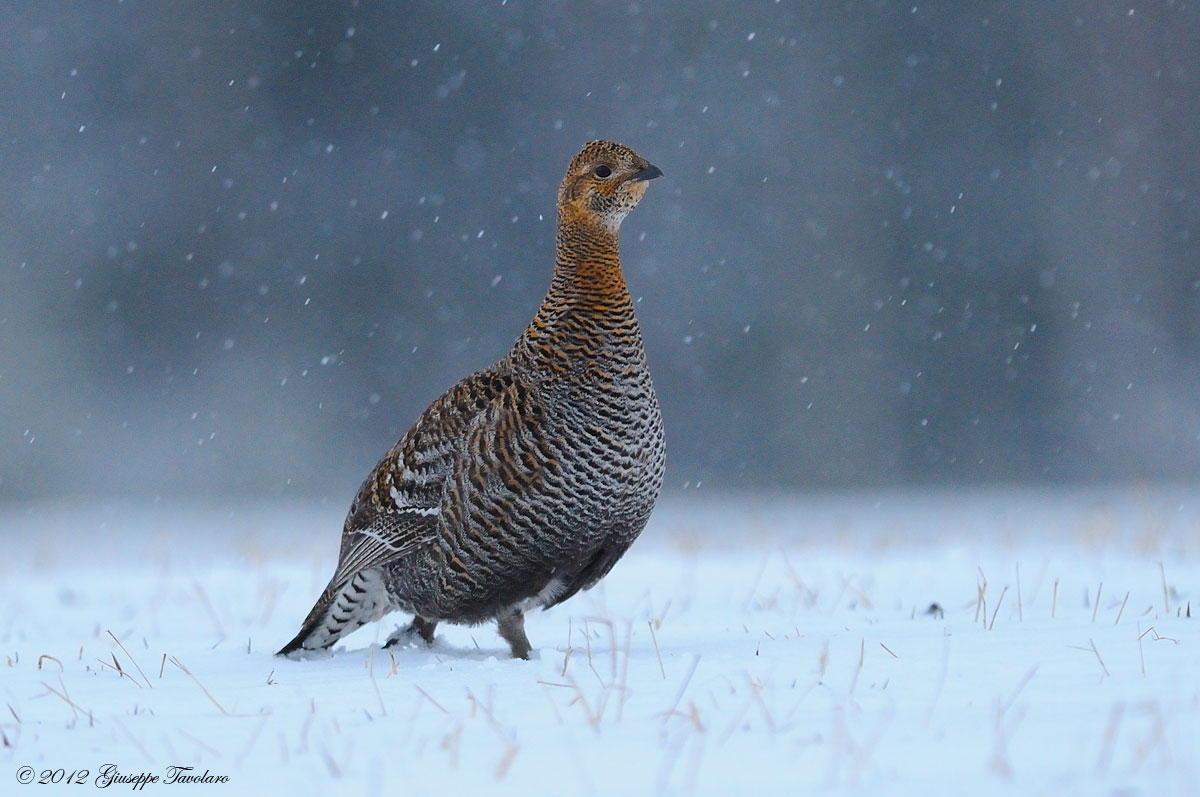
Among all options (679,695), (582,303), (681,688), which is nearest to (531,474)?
(582,303)

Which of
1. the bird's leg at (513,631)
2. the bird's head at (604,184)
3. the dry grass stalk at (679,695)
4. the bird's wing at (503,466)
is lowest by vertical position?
the bird's leg at (513,631)

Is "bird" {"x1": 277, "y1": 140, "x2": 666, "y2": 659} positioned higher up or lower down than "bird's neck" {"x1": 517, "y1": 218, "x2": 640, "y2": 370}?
lower down

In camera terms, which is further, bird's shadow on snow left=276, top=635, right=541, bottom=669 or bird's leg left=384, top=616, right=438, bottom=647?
bird's leg left=384, top=616, right=438, bottom=647

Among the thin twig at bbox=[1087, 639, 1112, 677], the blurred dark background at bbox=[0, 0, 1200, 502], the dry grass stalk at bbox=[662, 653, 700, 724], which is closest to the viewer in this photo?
the dry grass stalk at bbox=[662, 653, 700, 724]

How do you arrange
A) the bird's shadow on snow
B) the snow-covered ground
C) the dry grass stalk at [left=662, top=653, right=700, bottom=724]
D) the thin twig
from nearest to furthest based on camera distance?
the snow-covered ground
the dry grass stalk at [left=662, top=653, right=700, bottom=724]
the thin twig
the bird's shadow on snow

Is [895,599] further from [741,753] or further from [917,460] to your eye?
[917,460]

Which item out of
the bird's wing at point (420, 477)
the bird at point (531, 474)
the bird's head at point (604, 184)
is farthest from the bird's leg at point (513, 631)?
the bird's head at point (604, 184)

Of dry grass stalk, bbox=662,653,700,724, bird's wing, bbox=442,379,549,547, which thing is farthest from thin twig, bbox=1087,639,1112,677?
bird's wing, bbox=442,379,549,547

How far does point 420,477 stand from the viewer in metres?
5.23

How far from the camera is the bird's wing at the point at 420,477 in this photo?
16.9ft

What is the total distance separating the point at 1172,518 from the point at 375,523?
8.03 m

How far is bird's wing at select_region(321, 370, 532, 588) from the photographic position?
16.9ft

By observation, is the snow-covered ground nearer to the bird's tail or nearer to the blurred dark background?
the bird's tail

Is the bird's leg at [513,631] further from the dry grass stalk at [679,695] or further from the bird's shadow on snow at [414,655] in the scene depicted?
the dry grass stalk at [679,695]
